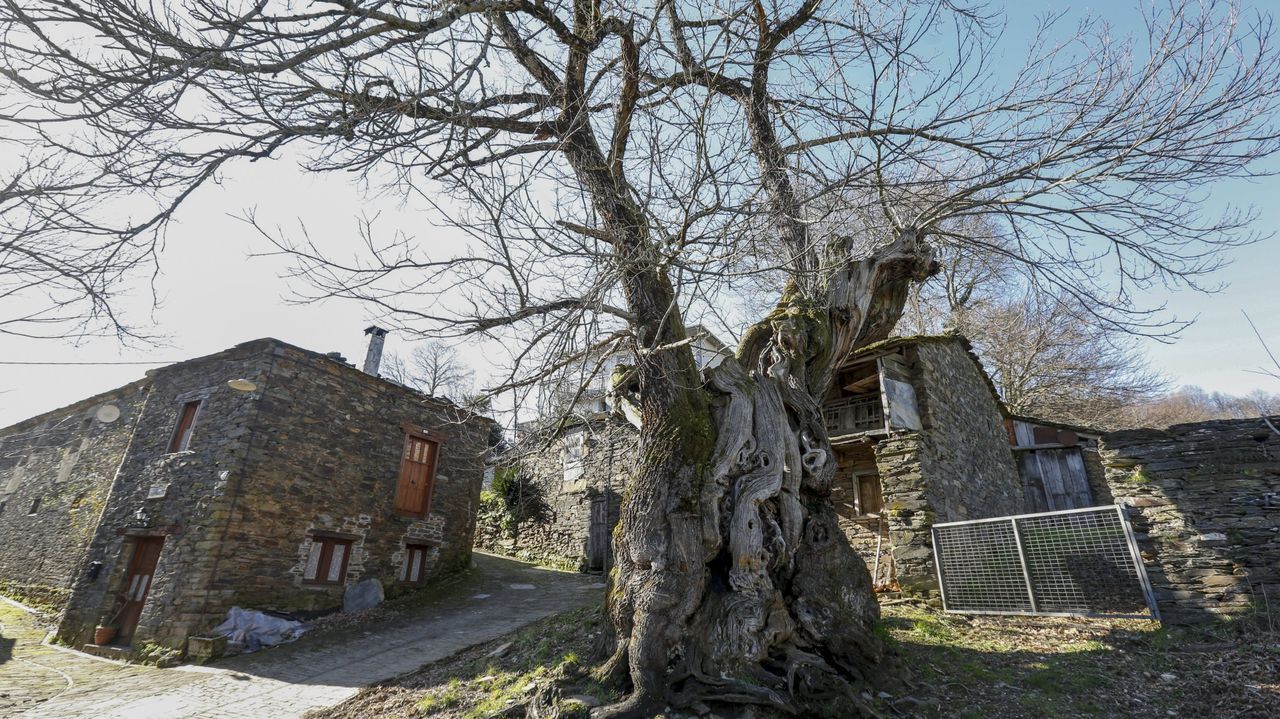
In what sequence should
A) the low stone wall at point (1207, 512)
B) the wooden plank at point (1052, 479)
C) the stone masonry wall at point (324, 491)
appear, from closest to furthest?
the low stone wall at point (1207, 512) → the stone masonry wall at point (324, 491) → the wooden plank at point (1052, 479)

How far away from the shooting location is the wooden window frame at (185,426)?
1012cm

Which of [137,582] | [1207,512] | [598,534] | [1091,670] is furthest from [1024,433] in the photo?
[137,582]

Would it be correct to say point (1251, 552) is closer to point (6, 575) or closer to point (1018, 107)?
point (1018, 107)

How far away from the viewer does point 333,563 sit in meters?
9.95

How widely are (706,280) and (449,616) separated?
7989 millimetres

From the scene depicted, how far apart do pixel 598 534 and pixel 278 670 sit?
6.99 meters

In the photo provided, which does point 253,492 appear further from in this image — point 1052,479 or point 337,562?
point 1052,479

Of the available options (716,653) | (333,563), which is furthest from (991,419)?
(333,563)

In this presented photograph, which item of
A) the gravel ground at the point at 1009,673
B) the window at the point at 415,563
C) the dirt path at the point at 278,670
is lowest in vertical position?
the dirt path at the point at 278,670

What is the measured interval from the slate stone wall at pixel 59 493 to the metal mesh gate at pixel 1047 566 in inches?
660

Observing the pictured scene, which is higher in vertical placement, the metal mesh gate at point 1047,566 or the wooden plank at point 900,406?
the wooden plank at point 900,406

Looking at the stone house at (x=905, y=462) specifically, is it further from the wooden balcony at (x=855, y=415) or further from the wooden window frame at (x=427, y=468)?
the wooden window frame at (x=427, y=468)

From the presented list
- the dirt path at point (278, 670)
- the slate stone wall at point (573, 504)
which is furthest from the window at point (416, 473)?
the slate stone wall at point (573, 504)

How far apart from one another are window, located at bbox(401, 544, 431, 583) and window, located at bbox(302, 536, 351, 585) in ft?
3.97
